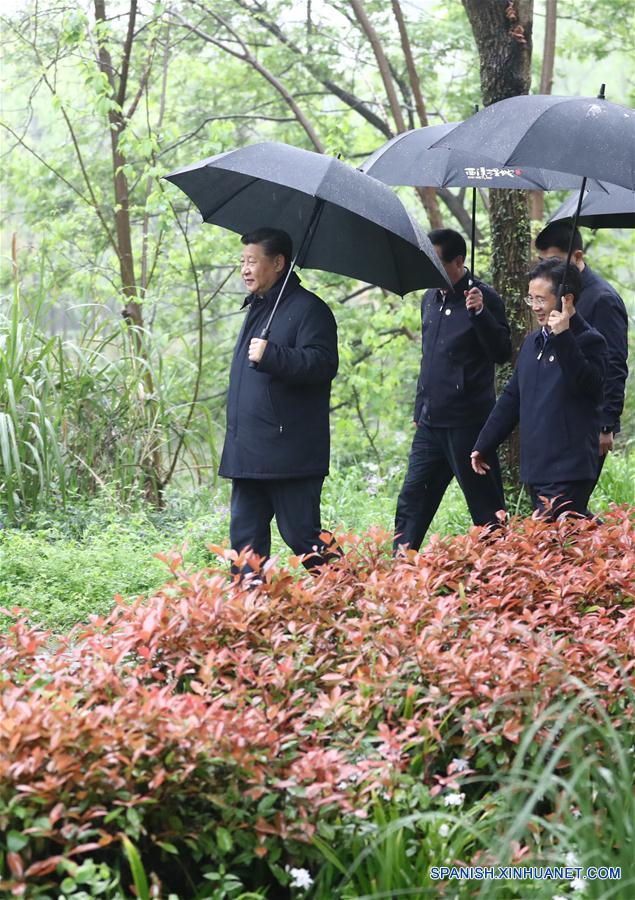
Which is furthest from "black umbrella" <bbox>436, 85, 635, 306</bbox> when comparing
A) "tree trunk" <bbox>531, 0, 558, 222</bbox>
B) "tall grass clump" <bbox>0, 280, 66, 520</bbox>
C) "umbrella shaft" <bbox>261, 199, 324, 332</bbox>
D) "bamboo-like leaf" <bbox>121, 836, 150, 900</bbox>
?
"tree trunk" <bbox>531, 0, 558, 222</bbox>

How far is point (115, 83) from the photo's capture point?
1002 cm

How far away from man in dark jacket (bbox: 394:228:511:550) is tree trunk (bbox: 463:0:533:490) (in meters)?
1.36

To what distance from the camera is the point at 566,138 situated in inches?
193

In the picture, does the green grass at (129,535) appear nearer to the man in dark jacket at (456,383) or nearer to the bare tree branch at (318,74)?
the man in dark jacket at (456,383)

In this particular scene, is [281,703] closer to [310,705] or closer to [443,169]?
[310,705]

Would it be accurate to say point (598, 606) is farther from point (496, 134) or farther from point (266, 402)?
point (496, 134)

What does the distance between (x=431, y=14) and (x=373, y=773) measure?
48.3ft

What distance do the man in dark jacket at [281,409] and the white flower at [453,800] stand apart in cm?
221

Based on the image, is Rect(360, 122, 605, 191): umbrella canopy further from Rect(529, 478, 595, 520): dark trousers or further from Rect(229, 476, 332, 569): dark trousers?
Rect(229, 476, 332, 569): dark trousers

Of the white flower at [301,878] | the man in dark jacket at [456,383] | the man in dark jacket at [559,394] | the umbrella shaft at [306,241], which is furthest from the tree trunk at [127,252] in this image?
the white flower at [301,878]

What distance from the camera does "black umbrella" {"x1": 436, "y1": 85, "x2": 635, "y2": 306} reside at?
477 centimetres

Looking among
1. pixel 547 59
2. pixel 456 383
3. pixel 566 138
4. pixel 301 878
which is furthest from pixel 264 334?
pixel 547 59

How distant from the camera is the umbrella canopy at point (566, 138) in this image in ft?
15.7

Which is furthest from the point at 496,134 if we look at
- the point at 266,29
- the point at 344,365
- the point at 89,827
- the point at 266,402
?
the point at 266,29
